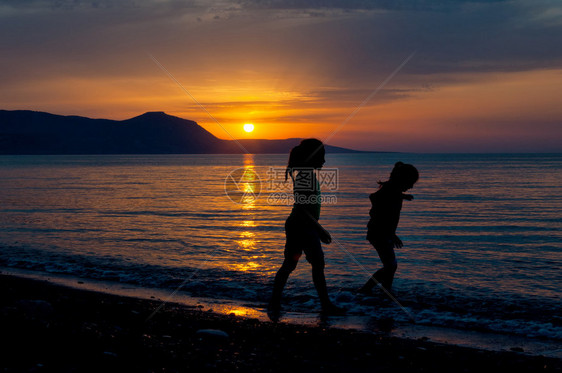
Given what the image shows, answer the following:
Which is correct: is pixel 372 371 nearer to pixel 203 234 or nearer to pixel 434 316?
pixel 434 316

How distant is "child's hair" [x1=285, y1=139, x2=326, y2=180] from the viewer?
5.87 metres

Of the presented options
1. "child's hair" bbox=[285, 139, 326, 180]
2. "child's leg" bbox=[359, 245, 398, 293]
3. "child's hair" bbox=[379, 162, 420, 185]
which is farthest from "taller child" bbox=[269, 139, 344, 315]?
"child's hair" bbox=[379, 162, 420, 185]

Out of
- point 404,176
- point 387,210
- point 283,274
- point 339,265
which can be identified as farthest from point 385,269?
point 339,265

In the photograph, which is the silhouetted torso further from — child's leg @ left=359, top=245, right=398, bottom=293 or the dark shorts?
the dark shorts

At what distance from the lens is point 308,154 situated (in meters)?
5.91

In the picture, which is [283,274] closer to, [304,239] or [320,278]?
[320,278]

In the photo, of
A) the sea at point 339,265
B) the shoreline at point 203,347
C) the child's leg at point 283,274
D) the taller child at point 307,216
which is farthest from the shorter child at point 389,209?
the shoreline at point 203,347

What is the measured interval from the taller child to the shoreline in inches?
30.7

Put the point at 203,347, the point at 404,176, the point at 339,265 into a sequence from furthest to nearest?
the point at 339,265
the point at 404,176
the point at 203,347

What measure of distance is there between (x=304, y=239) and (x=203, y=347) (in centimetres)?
198

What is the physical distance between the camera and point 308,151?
19.4 feet

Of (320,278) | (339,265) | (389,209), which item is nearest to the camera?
(320,278)

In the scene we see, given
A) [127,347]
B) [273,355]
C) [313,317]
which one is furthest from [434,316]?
[127,347]

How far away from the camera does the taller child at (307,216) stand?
5.90 meters
